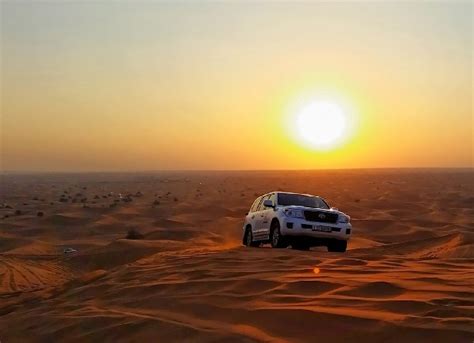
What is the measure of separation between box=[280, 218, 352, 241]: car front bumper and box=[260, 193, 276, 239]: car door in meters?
0.98

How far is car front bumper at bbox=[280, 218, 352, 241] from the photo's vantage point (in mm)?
14828

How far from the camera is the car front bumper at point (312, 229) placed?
1483cm

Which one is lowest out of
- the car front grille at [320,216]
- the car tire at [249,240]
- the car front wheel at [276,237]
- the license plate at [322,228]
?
the car tire at [249,240]

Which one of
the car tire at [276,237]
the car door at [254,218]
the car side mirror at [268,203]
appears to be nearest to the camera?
the car tire at [276,237]

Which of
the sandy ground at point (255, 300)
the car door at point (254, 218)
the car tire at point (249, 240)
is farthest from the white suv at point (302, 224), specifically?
the sandy ground at point (255, 300)

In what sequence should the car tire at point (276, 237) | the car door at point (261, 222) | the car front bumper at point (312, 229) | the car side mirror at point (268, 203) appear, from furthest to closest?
the car door at point (261, 222), the car side mirror at point (268, 203), the car tire at point (276, 237), the car front bumper at point (312, 229)

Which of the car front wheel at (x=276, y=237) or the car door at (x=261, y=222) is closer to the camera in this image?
the car front wheel at (x=276, y=237)

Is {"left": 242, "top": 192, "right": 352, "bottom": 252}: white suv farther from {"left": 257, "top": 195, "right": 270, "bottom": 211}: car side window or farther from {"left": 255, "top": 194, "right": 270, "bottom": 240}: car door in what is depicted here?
{"left": 257, "top": 195, "right": 270, "bottom": 211}: car side window

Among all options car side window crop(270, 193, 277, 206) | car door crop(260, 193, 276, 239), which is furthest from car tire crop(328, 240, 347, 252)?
car side window crop(270, 193, 277, 206)

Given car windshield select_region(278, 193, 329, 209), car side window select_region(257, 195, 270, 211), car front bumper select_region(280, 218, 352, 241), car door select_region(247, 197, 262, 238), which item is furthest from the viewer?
car door select_region(247, 197, 262, 238)

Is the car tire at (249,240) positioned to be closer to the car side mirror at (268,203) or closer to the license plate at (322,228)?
the car side mirror at (268,203)

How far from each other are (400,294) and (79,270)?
1287 centimetres

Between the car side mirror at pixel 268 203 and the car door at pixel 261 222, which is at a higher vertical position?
the car side mirror at pixel 268 203

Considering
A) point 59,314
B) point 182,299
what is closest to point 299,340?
point 182,299
